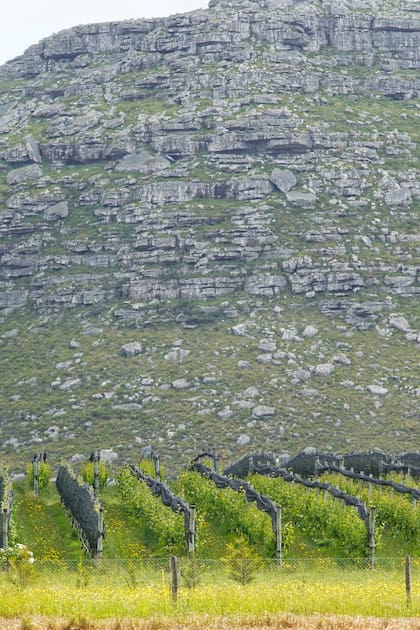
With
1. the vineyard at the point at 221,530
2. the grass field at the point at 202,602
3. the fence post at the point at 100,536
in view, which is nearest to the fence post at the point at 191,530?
the vineyard at the point at 221,530

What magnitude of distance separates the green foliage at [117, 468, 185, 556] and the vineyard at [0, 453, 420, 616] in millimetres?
77

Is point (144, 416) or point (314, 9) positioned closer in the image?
point (144, 416)

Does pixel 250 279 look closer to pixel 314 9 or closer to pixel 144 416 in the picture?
pixel 144 416

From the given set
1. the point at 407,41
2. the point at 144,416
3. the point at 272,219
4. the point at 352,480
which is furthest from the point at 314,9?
the point at 352,480

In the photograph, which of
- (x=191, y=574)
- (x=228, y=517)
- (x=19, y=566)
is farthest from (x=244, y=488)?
(x=19, y=566)

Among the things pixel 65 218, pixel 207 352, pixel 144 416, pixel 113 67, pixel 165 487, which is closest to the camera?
pixel 165 487

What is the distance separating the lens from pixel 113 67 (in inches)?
5792

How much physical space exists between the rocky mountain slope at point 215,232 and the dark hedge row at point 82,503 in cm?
2523

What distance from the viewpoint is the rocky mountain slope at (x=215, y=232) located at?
97875 millimetres

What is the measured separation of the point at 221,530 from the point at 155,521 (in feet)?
14.0

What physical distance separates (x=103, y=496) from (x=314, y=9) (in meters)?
99.3

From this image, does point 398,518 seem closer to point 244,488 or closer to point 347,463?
point 244,488

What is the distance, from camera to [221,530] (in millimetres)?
55906

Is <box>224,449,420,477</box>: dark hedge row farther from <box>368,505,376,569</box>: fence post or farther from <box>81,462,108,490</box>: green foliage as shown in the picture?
<box>368,505,376,569</box>: fence post
